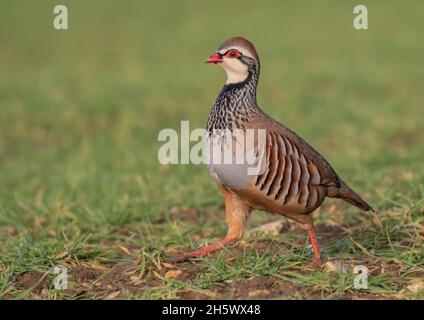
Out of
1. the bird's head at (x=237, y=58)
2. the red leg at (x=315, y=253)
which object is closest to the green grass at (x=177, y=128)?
the red leg at (x=315, y=253)

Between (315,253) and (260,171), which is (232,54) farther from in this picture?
(315,253)

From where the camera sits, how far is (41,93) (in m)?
11.6

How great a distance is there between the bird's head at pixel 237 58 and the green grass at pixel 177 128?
1076 mm

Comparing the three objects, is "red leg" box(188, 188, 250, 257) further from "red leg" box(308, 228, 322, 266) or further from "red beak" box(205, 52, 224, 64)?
"red beak" box(205, 52, 224, 64)

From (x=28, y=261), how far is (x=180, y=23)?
14166 mm

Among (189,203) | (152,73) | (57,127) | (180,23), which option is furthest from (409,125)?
(180,23)

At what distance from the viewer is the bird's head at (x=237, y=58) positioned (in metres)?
4.58

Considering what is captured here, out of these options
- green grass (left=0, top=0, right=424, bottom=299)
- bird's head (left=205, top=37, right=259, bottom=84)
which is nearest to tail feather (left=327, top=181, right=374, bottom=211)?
green grass (left=0, top=0, right=424, bottom=299)

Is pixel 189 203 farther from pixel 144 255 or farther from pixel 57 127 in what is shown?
pixel 57 127

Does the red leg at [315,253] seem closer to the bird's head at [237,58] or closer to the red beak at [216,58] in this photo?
the bird's head at [237,58]

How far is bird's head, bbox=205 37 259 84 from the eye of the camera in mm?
4578

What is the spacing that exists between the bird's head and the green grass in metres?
1.08

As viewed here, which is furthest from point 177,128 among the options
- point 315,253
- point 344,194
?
point 315,253
